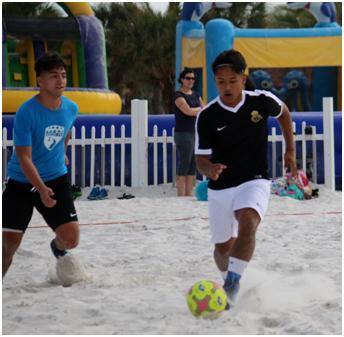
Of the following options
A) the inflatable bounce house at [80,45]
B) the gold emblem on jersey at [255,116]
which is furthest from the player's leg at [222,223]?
the inflatable bounce house at [80,45]

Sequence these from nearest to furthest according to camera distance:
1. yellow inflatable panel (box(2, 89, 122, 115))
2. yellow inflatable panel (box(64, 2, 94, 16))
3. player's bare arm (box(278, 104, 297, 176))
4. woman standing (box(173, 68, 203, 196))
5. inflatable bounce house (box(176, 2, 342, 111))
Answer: player's bare arm (box(278, 104, 297, 176)) → woman standing (box(173, 68, 203, 196)) → yellow inflatable panel (box(2, 89, 122, 115)) → inflatable bounce house (box(176, 2, 342, 111)) → yellow inflatable panel (box(64, 2, 94, 16))

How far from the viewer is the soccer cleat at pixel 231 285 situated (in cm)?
354

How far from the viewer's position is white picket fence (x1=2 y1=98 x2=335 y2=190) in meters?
9.93

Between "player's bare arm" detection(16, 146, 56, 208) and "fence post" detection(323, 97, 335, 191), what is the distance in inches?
276

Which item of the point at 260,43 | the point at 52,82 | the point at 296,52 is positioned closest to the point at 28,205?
the point at 52,82

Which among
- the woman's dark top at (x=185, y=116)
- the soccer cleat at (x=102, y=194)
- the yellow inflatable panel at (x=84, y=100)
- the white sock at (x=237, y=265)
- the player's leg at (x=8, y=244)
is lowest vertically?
the soccer cleat at (x=102, y=194)

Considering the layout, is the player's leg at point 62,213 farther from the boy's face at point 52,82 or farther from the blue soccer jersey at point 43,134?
the boy's face at point 52,82

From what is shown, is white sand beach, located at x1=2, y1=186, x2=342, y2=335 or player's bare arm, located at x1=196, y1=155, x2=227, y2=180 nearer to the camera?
white sand beach, located at x1=2, y1=186, x2=342, y2=335

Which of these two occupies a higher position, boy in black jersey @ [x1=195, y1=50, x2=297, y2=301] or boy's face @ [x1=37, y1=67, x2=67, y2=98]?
boy's face @ [x1=37, y1=67, x2=67, y2=98]

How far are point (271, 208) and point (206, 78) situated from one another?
784cm

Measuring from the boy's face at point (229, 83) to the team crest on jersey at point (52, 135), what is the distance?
1.04 m

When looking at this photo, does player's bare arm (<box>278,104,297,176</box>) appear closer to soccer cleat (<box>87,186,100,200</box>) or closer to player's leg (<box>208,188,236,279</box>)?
player's leg (<box>208,188,236,279</box>)

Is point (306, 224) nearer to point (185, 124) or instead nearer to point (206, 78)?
point (185, 124)

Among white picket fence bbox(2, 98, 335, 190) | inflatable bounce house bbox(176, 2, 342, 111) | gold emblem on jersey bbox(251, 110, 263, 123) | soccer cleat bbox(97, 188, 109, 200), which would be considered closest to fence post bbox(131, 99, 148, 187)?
white picket fence bbox(2, 98, 335, 190)
